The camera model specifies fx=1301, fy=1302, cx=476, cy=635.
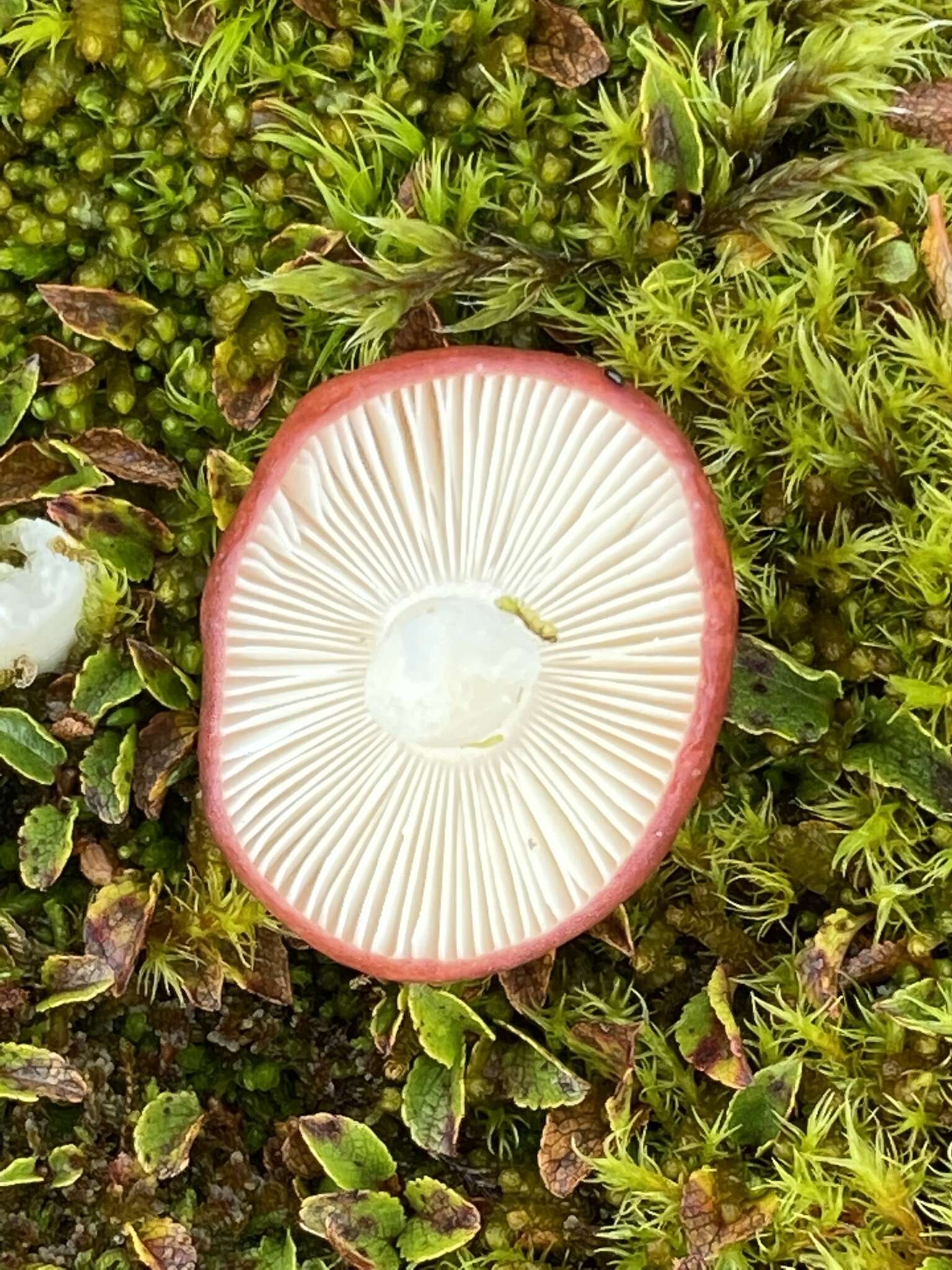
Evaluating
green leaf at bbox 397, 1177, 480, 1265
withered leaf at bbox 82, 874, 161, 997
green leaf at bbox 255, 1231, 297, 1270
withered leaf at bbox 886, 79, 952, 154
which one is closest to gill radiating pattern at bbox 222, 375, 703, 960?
withered leaf at bbox 82, 874, 161, 997

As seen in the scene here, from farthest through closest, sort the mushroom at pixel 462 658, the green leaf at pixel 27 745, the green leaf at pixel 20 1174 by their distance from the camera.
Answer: the green leaf at pixel 27 745
the green leaf at pixel 20 1174
the mushroom at pixel 462 658

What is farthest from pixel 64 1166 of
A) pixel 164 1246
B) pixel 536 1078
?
pixel 536 1078

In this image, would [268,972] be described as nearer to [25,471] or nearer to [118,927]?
[118,927]

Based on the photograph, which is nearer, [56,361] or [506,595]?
[506,595]

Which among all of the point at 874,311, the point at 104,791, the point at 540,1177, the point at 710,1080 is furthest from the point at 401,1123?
the point at 874,311

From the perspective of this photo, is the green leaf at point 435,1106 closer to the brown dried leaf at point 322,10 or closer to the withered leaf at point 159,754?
the withered leaf at point 159,754

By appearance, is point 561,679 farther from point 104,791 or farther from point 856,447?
point 104,791

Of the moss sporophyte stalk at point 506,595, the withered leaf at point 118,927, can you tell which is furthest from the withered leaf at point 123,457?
the withered leaf at point 118,927
